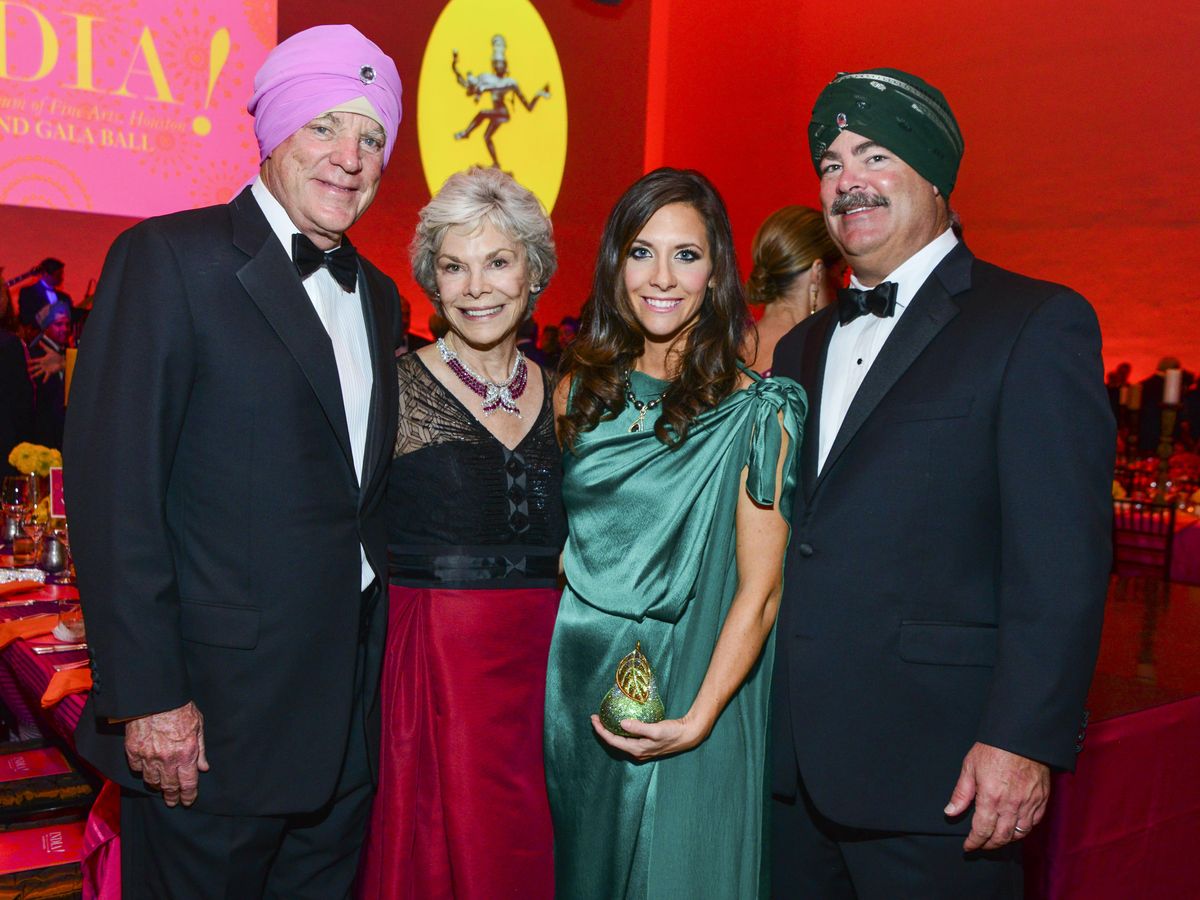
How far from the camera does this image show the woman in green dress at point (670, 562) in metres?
1.82

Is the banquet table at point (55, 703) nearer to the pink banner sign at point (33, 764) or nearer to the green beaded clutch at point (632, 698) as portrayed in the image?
the pink banner sign at point (33, 764)

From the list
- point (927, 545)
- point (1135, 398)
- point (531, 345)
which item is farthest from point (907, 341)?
point (1135, 398)

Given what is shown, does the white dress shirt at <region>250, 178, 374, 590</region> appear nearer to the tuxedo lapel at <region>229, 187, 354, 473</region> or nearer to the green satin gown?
the tuxedo lapel at <region>229, 187, 354, 473</region>

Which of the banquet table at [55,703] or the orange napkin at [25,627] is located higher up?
the orange napkin at [25,627]

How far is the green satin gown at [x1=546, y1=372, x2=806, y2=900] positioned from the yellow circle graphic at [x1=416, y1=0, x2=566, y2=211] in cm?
662

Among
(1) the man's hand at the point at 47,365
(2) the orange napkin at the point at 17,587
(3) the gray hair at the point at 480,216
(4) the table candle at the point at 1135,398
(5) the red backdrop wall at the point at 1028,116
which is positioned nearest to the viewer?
(3) the gray hair at the point at 480,216

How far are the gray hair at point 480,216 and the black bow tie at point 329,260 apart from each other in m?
0.31

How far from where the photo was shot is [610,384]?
2.03 meters

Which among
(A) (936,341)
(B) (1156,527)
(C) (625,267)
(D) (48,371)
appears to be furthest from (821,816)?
(D) (48,371)

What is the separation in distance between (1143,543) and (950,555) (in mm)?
4144

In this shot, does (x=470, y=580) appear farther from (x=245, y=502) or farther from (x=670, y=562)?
(x=245, y=502)

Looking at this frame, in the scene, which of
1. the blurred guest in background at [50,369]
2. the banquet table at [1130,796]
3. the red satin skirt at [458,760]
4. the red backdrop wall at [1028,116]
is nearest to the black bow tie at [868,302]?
the red satin skirt at [458,760]

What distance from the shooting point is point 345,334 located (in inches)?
74.4

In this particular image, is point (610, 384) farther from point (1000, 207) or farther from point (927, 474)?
point (1000, 207)
